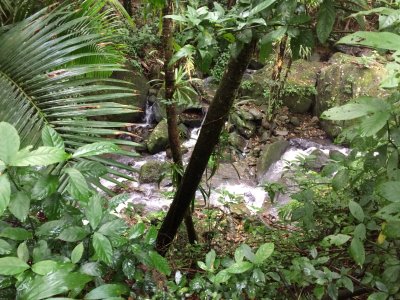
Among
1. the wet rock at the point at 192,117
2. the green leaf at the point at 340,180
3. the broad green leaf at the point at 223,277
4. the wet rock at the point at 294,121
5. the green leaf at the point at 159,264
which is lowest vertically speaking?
the wet rock at the point at 294,121

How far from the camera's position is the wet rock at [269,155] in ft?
21.2

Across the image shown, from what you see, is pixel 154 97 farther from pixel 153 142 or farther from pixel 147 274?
pixel 147 274

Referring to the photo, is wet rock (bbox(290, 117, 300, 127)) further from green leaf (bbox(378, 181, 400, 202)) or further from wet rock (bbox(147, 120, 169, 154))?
green leaf (bbox(378, 181, 400, 202))

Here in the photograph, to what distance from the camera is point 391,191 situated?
1052 millimetres

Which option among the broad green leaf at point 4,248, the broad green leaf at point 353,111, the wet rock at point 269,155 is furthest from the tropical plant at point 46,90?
the wet rock at point 269,155

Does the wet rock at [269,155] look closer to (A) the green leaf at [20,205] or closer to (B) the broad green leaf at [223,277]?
(B) the broad green leaf at [223,277]

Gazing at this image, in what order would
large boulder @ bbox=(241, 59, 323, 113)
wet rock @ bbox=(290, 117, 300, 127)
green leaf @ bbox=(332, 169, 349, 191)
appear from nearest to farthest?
green leaf @ bbox=(332, 169, 349, 191)
wet rock @ bbox=(290, 117, 300, 127)
large boulder @ bbox=(241, 59, 323, 113)

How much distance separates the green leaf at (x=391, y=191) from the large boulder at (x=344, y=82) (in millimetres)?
6425

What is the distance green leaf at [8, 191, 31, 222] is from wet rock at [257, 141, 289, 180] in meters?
5.57

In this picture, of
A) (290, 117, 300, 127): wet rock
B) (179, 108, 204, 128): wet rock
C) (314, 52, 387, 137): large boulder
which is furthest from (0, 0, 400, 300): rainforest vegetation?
(314, 52, 387, 137): large boulder

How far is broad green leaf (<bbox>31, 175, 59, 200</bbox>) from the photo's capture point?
1.04m

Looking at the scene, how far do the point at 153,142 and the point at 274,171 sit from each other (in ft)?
7.58

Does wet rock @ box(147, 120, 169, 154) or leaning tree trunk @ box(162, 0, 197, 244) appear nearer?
leaning tree trunk @ box(162, 0, 197, 244)

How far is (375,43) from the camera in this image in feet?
2.65
